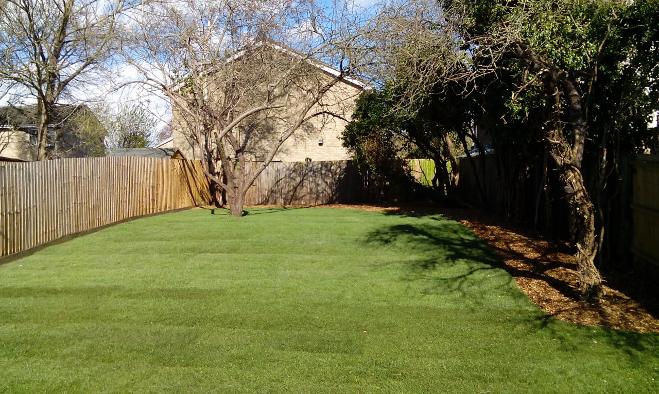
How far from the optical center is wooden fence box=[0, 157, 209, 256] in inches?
433

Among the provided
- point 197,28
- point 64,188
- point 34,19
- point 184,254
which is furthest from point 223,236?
point 34,19

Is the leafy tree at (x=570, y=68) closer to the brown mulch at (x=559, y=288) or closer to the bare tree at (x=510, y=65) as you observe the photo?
the bare tree at (x=510, y=65)

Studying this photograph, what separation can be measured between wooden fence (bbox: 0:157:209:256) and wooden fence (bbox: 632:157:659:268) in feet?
35.5

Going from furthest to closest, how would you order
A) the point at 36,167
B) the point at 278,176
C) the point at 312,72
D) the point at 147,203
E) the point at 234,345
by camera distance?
1. the point at 278,176
2. the point at 312,72
3. the point at 147,203
4. the point at 36,167
5. the point at 234,345

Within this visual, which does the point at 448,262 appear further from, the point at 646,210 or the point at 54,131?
the point at 54,131

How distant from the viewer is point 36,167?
11.9 meters

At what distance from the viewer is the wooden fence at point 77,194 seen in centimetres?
1099

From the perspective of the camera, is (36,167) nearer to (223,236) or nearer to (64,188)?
(64,188)

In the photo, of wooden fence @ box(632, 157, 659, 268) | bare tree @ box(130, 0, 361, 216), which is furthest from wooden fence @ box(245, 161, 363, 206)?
wooden fence @ box(632, 157, 659, 268)

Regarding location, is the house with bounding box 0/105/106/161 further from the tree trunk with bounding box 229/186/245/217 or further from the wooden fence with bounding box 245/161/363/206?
the tree trunk with bounding box 229/186/245/217

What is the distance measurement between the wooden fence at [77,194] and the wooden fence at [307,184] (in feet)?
12.3

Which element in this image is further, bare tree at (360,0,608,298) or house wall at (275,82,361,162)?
house wall at (275,82,361,162)

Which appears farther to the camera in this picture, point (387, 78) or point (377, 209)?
point (377, 209)

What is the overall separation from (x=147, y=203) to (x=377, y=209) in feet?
25.0
